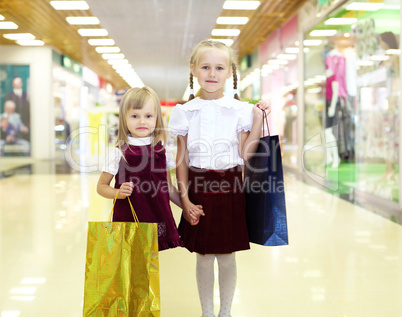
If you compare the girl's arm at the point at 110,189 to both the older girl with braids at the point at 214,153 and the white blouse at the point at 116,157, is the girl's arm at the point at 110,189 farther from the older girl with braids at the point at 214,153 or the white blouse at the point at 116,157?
the older girl with braids at the point at 214,153

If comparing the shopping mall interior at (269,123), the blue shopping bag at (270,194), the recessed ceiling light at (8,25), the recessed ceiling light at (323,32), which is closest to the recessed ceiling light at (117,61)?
the shopping mall interior at (269,123)

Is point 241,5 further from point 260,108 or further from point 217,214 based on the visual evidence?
point 217,214

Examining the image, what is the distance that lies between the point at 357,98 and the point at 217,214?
5429mm

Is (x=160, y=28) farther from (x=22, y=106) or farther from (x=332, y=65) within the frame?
(x=22, y=106)

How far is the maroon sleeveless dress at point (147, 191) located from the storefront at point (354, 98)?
372 cm

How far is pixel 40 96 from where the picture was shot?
14.3 m

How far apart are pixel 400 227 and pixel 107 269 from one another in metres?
3.30

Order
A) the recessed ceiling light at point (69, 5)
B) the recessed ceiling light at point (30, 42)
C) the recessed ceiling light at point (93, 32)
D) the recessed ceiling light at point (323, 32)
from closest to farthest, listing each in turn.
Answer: the recessed ceiling light at point (323, 32) < the recessed ceiling light at point (69, 5) < the recessed ceiling light at point (93, 32) < the recessed ceiling light at point (30, 42)

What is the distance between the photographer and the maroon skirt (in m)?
1.91

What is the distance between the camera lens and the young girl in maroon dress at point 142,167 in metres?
1.82

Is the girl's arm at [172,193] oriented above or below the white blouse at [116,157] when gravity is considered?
below

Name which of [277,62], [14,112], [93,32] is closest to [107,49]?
[93,32]

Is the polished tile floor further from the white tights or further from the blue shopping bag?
the blue shopping bag

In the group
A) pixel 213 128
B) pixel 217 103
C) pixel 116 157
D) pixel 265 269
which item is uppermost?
pixel 217 103
